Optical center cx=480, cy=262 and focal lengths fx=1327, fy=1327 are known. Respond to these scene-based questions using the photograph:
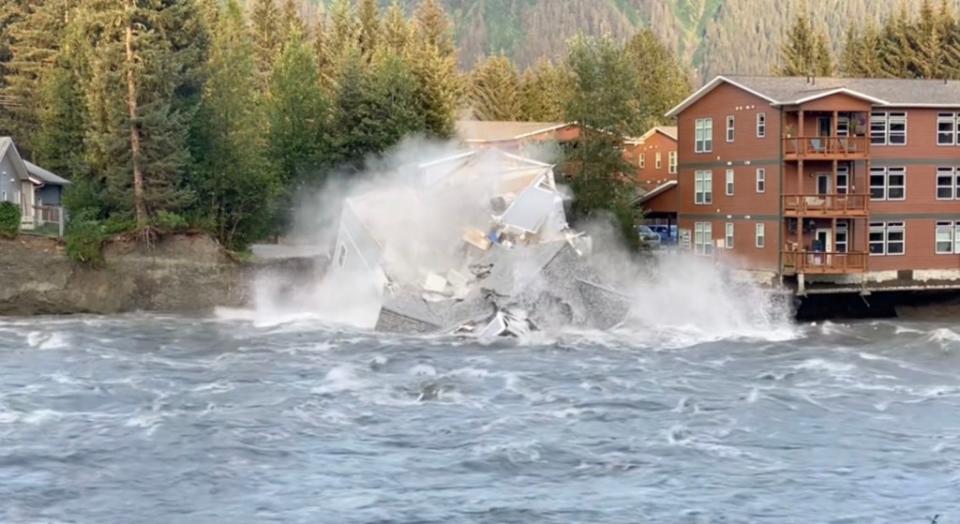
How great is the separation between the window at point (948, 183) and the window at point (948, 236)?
1.36 meters

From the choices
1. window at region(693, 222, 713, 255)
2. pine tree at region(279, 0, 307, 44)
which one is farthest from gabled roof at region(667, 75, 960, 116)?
pine tree at region(279, 0, 307, 44)

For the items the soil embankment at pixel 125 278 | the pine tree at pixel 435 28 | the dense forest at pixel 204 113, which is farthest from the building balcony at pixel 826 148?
the pine tree at pixel 435 28

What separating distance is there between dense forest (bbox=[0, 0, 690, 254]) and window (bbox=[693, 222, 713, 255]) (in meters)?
4.34

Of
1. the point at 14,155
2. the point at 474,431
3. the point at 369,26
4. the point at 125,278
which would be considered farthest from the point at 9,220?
the point at 369,26

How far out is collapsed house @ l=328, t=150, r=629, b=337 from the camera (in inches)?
1981

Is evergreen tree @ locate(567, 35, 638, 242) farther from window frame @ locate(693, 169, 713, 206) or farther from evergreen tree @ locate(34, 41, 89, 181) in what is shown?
evergreen tree @ locate(34, 41, 89, 181)

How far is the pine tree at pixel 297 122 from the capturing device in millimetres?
78062

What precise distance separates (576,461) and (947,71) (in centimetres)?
8682

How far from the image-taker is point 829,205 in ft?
207

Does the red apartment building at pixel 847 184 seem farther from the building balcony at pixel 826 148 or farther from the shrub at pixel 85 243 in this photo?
the shrub at pixel 85 243

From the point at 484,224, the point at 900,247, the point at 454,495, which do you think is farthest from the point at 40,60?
the point at 454,495

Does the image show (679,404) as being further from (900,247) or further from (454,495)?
(900,247)

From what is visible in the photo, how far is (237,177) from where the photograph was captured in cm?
6962

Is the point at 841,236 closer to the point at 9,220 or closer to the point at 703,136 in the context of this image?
the point at 703,136
